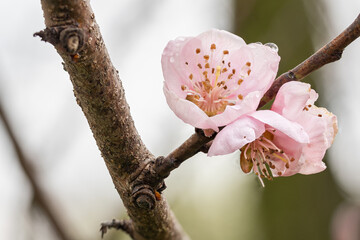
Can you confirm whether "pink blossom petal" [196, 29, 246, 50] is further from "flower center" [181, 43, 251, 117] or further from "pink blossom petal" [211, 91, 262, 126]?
"pink blossom petal" [211, 91, 262, 126]

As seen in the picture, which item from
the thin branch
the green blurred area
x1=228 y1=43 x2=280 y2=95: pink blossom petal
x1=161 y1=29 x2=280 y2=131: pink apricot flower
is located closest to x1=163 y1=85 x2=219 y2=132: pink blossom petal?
x1=161 y1=29 x2=280 y2=131: pink apricot flower

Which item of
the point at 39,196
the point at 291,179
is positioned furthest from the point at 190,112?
the point at 291,179

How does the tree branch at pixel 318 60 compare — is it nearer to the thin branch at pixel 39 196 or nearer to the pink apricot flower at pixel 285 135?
the pink apricot flower at pixel 285 135

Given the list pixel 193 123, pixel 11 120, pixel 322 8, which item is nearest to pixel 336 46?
pixel 193 123

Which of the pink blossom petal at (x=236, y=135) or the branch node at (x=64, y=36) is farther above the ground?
the branch node at (x=64, y=36)

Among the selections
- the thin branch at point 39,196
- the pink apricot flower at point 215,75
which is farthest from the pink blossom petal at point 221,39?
the thin branch at point 39,196

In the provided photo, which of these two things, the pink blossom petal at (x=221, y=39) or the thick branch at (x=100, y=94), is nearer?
the thick branch at (x=100, y=94)
